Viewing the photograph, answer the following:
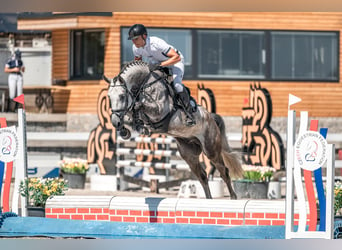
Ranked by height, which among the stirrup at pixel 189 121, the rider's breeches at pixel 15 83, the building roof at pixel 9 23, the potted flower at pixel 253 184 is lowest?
the potted flower at pixel 253 184

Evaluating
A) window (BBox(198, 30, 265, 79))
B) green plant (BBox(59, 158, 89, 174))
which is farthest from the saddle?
window (BBox(198, 30, 265, 79))

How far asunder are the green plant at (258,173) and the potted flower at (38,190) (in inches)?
116

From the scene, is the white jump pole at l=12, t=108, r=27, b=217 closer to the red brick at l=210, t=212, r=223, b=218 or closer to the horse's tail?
the red brick at l=210, t=212, r=223, b=218

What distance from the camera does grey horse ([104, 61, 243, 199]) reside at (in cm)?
600

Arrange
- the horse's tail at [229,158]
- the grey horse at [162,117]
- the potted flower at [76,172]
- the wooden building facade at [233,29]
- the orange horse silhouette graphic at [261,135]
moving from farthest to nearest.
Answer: the wooden building facade at [233,29]
the potted flower at [76,172]
the orange horse silhouette graphic at [261,135]
the horse's tail at [229,158]
the grey horse at [162,117]

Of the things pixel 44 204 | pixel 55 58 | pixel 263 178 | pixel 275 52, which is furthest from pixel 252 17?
pixel 44 204

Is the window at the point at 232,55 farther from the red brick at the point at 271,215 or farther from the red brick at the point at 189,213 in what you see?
the red brick at the point at 271,215

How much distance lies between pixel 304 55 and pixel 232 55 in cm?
99

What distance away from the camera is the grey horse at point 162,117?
600 centimetres

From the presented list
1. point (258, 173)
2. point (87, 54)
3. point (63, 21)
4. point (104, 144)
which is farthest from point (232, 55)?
point (258, 173)

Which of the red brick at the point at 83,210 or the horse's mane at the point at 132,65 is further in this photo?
the red brick at the point at 83,210

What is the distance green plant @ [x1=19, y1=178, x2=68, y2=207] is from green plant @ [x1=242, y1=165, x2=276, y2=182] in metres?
2.97

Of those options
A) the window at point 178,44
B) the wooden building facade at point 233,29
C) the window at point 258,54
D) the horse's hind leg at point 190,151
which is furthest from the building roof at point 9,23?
the horse's hind leg at point 190,151

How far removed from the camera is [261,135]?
32.2ft
